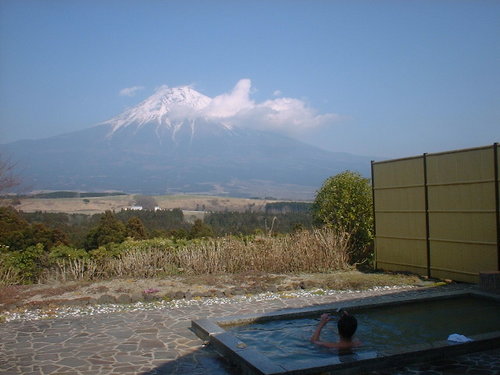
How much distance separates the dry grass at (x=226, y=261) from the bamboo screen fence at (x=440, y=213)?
50.7 inches

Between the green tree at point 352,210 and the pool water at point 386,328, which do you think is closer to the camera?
the pool water at point 386,328

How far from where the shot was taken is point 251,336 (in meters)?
6.76

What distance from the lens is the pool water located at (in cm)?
624

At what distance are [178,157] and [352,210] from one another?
13644 centimetres

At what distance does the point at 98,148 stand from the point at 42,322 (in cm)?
14985

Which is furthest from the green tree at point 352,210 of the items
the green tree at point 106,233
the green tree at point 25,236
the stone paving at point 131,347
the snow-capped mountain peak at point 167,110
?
the snow-capped mountain peak at point 167,110

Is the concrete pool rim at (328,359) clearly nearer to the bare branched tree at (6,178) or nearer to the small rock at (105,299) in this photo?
the small rock at (105,299)

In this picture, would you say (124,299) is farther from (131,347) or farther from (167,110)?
(167,110)

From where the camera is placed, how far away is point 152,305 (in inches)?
359

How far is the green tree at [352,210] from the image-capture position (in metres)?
13.5

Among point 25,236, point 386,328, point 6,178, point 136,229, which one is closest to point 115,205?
point 6,178

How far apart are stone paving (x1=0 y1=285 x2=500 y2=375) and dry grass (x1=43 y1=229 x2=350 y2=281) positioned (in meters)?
3.83

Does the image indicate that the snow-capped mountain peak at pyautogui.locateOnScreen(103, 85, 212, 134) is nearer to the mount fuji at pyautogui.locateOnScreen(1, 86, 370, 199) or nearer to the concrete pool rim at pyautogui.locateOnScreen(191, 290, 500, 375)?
the mount fuji at pyautogui.locateOnScreen(1, 86, 370, 199)

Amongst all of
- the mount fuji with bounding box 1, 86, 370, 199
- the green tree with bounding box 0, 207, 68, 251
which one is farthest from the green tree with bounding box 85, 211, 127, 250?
the mount fuji with bounding box 1, 86, 370, 199
